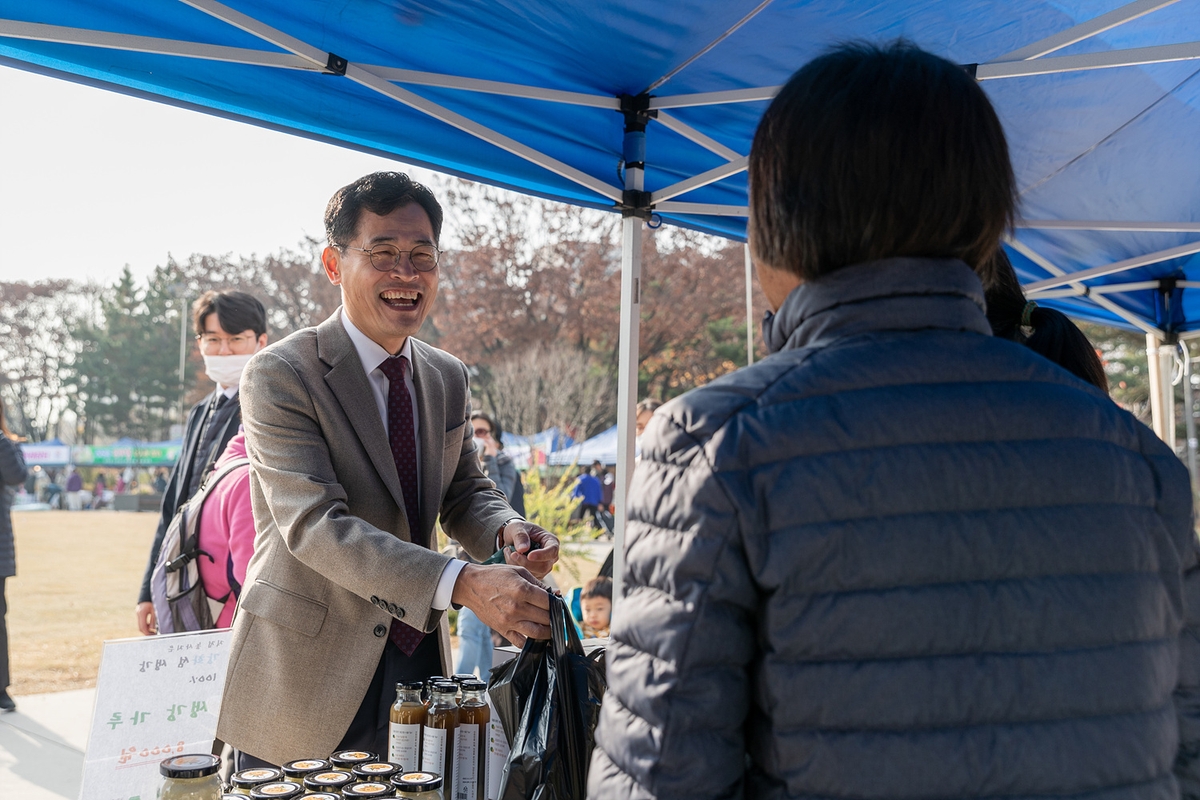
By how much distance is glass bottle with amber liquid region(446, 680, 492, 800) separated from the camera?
157 cm

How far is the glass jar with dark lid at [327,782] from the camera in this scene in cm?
143

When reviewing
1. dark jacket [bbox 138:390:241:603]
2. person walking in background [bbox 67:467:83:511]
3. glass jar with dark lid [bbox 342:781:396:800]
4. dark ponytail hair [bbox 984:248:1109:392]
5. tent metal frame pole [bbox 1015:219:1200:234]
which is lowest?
person walking in background [bbox 67:467:83:511]

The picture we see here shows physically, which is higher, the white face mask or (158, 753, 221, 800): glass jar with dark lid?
the white face mask

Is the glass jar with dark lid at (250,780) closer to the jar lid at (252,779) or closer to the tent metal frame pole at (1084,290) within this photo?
the jar lid at (252,779)

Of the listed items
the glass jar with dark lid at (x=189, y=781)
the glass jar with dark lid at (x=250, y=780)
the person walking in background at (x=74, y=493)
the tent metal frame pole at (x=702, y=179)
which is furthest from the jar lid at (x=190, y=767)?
the person walking in background at (x=74, y=493)

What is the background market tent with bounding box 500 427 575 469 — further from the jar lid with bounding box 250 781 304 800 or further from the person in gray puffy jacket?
the person in gray puffy jacket

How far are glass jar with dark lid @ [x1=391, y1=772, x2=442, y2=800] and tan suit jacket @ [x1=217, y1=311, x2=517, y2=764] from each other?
14.3 inches

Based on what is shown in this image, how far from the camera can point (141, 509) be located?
29.8m

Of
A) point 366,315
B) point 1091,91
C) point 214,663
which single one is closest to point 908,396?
point 214,663

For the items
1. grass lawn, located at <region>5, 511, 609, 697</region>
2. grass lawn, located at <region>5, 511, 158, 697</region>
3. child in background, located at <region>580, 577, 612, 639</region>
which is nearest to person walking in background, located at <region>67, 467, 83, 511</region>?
grass lawn, located at <region>5, 511, 158, 697</region>

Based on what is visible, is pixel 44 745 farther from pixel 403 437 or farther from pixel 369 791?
pixel 369 791

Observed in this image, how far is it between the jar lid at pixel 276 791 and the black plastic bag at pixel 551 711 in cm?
32

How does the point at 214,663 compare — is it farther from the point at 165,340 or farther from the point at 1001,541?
the point at 165,340

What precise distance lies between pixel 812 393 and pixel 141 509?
32.8 m
